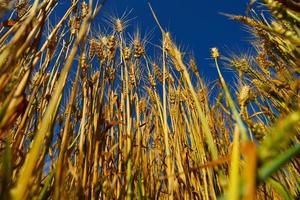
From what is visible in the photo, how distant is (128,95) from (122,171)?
22 centimetres

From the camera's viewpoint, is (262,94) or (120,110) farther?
(262,94)

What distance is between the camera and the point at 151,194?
1061 mm

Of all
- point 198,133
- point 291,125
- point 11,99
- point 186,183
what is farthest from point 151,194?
point 291,125

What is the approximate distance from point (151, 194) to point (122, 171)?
0.45 ft

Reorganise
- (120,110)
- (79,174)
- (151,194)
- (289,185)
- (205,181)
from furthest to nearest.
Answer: (289,185) < (120,110) < (151,194) < (205,181) < (79,174)

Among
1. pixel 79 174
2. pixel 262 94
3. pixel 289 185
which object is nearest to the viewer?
pixel 79 174

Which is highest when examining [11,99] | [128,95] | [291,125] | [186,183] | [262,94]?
[262,94]

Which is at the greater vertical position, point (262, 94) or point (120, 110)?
point (262, 94)

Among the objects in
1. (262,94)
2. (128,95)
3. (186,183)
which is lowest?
(186,183)

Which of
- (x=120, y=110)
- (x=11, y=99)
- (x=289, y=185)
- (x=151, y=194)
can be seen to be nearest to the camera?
(x=11, y=99)

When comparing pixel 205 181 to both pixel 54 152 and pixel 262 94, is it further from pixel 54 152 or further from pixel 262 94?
pixel 262 94

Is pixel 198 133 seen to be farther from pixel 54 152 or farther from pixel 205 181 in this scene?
pixel 54 152

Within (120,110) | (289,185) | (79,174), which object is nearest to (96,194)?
(79,174)

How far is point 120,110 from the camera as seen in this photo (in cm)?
116
